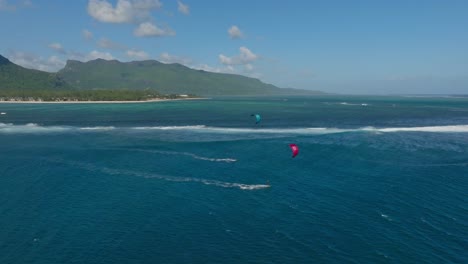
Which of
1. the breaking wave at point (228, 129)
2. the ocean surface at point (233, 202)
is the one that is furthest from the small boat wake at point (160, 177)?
the breaking wave at point (228, 129)

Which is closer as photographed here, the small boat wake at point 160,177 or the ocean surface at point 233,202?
the ocean surface at point 233,202

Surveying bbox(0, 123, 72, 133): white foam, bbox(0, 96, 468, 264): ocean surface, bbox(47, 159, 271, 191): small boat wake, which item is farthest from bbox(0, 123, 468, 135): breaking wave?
bbox(47, 159, 271, 191): small boat wake

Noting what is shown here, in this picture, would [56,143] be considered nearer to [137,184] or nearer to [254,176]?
[137,184]

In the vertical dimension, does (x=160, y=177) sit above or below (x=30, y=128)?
below

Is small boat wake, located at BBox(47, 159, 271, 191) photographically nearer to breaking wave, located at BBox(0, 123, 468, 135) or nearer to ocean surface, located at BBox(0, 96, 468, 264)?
ocean surface, located at BBox(0, 96, 468, 264)

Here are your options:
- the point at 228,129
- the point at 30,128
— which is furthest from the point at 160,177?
the point at 30,128

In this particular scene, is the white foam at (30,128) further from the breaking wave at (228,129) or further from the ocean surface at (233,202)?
the ocean surface at (233,202)

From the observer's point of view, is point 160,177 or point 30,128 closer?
point 160,177

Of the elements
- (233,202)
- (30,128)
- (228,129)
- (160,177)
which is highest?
(228,129)

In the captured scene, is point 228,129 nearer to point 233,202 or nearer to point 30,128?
point 30,128

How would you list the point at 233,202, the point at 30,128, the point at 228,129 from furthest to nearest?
the point at 30,128 < the point at 228,129 < the point at 233,202
